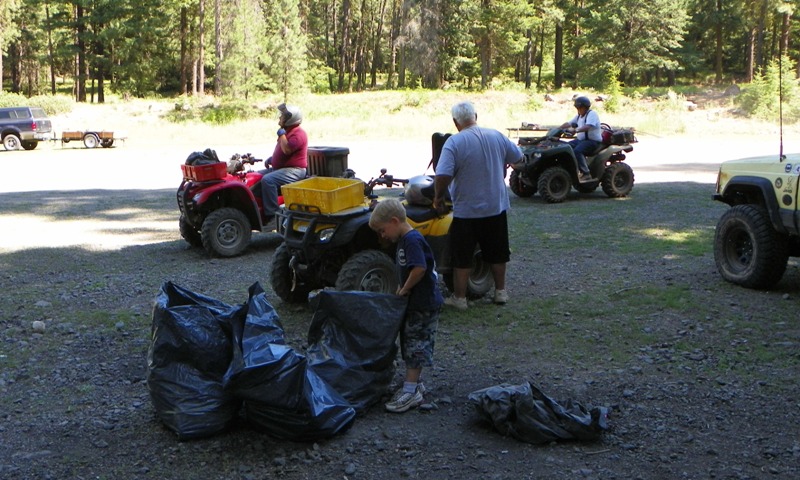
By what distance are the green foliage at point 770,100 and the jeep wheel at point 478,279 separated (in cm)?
3262

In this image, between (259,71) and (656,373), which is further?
(259,71)

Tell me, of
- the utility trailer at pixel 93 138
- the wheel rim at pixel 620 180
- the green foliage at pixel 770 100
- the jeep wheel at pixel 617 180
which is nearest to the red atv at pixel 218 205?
the jeep wheel at pixel 617 180

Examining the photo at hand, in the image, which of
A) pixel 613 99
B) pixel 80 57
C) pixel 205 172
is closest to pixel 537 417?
pixel 205 172

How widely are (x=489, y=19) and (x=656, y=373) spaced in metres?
60.0

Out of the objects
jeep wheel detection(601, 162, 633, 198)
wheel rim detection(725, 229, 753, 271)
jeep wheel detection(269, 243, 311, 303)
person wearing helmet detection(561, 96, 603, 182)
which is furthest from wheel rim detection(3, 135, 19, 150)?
wheel rim detection(725, 229, 753, 271)

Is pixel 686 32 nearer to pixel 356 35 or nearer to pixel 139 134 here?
pixel 356 35

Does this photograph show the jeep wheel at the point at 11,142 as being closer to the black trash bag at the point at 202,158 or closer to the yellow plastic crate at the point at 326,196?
the black trash bag at the point at 202,158

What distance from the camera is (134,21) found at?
5875cm

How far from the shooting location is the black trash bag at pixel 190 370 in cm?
428

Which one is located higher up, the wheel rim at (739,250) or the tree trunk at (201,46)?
the tree trunk at (201,46)

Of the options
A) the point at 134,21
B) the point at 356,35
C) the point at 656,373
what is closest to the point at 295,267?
the point at 656,373

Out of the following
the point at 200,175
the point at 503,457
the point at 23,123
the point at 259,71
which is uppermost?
the point at 259,71

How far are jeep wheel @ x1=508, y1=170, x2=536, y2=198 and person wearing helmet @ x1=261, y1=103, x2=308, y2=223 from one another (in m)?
5.61

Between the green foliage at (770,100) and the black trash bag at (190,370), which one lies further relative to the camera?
the green foliage at (770,100)
